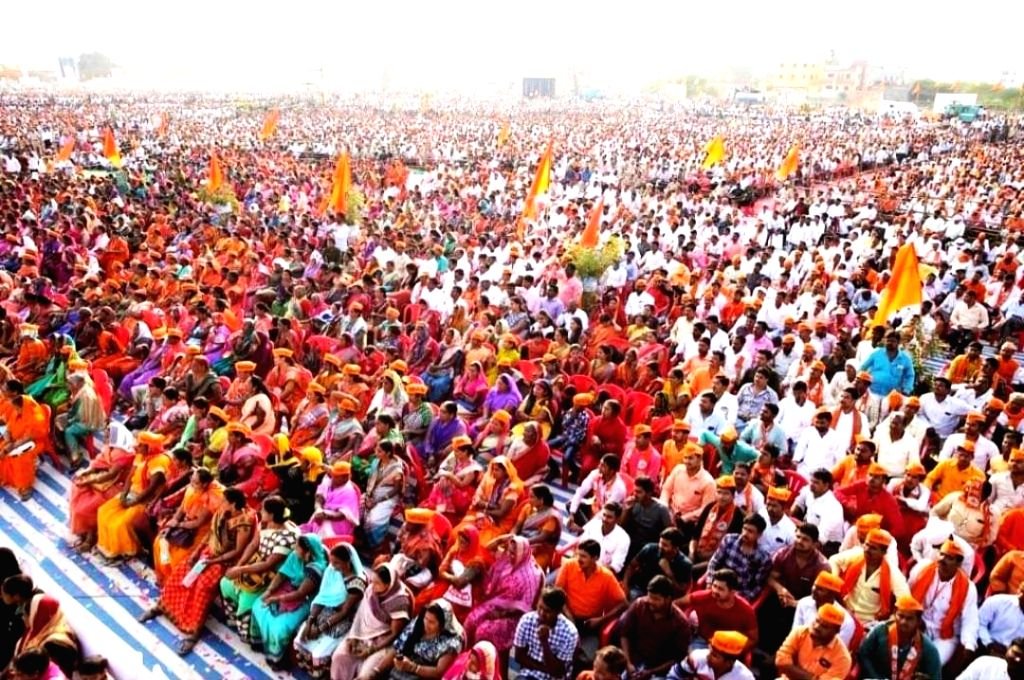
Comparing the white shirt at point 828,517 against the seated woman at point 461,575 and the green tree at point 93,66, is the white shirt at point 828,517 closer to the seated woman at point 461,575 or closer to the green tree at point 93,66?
the seated woman at point 461,575

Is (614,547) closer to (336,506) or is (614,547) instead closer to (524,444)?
(524,444)

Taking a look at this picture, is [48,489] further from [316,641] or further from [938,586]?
[938,586]

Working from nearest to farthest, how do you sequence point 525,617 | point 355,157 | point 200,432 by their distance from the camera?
point 525,617 → point 200,432 → point 355,157

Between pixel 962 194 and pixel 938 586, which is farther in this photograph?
pixel 962 194

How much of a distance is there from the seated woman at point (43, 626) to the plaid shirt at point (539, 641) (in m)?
1.85

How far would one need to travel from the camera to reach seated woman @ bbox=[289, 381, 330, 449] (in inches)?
A: 232

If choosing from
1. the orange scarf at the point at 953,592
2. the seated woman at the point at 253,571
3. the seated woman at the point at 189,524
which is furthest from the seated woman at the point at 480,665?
the orange scarf at the point at 953,592

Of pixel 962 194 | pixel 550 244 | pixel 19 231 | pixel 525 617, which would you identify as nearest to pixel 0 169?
pixel 19 231

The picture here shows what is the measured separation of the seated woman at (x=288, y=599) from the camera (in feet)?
13.0

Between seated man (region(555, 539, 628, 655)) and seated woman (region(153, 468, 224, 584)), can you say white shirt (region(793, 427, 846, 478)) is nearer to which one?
seated man (region(555, 539, 628, 655))

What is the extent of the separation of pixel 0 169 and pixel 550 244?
14.0m

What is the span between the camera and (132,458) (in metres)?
5.05

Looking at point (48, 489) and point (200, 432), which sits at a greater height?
point (200, 432)

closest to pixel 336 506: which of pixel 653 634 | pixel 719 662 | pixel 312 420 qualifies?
pixel 312 420
